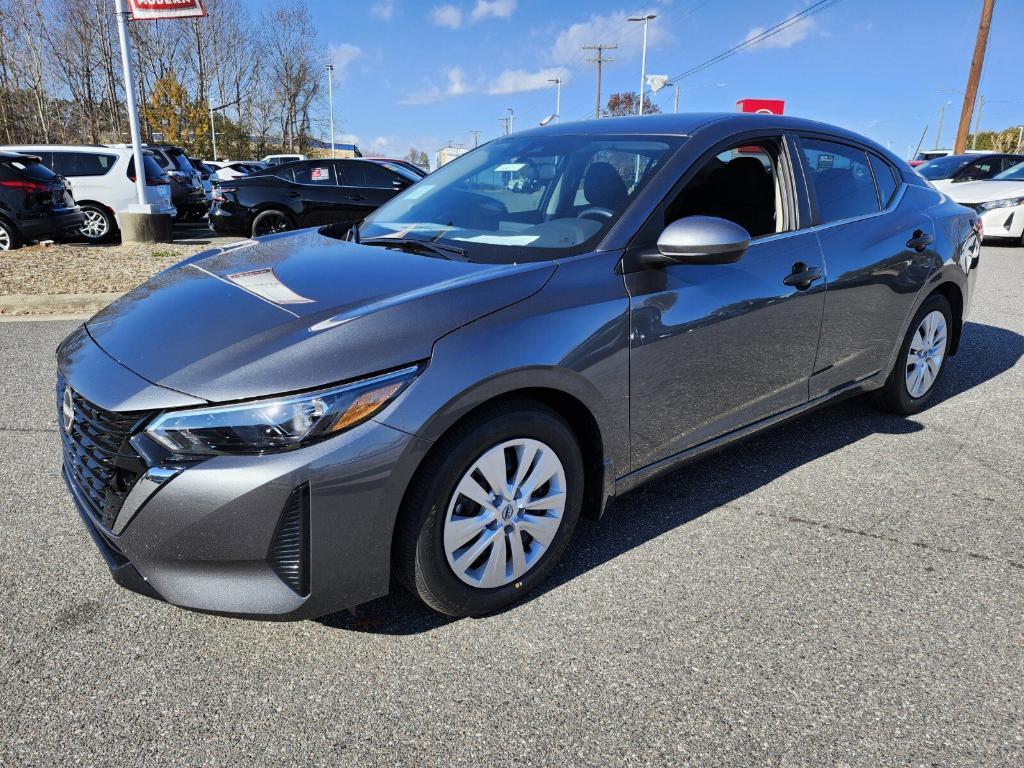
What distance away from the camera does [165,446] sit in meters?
1.99

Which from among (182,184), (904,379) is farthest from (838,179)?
(182,184)

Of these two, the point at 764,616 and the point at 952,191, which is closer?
the point at 764,616

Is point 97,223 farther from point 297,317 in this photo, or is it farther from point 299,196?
point 297,317

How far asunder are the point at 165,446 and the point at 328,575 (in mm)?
559

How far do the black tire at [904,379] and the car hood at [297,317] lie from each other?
263 centimetres

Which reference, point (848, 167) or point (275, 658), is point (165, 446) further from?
point (848, 167)

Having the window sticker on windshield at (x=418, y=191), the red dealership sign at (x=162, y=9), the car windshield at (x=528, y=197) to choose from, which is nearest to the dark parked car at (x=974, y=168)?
the red dealership sign at (x=162, y=9)

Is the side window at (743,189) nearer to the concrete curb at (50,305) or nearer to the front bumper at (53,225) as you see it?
the concrete curb at (50,305)

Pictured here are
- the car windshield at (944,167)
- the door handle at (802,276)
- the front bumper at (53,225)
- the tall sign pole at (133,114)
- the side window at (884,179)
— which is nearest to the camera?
the door handle at (802,276)

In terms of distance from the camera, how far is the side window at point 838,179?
3.51 meters

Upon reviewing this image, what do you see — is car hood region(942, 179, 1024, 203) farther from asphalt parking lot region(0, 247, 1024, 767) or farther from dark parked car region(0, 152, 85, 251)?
dark parked car region(0, 152, 85, 251)

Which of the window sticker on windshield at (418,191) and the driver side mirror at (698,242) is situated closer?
the driver side mirror at (698,242)

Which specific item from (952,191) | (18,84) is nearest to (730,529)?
(952,191)

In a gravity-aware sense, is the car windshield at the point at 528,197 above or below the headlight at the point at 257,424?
above
